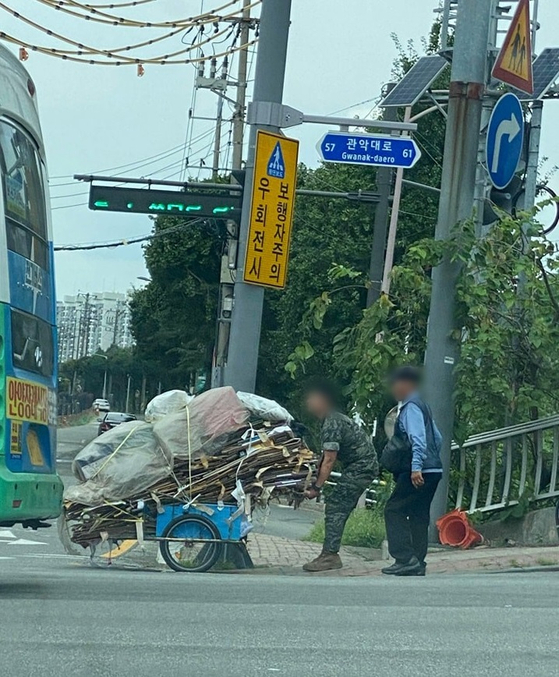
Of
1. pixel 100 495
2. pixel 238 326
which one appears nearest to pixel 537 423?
pixel 238 326

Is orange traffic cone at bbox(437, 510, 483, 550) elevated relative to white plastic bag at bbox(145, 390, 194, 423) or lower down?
lower down

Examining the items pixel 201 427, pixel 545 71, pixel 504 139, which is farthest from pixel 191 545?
pixel 545 71

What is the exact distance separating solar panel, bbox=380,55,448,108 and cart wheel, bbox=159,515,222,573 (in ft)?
26.1

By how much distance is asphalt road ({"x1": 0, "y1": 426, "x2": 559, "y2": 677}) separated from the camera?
6.27 meters

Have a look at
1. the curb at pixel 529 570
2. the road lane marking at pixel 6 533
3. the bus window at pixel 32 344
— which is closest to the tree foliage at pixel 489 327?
the curb at pixel 529 570

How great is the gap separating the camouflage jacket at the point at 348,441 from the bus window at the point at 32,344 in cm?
320

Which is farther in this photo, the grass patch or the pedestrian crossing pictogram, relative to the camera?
the grass patch

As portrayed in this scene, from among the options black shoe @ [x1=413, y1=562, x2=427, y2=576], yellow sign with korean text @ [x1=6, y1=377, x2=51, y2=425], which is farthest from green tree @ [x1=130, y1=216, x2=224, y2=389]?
yellow sign with korean text @ [x1=6, y1=377, x2=51, y2=425]

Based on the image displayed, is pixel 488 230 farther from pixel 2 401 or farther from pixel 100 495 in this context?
pixel 2 401

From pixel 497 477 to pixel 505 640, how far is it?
6.75m

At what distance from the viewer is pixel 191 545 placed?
38.7 feet

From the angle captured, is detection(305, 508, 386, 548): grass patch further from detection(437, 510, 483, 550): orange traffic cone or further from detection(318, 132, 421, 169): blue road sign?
detection(318, 132, 421, 169): blue road sign

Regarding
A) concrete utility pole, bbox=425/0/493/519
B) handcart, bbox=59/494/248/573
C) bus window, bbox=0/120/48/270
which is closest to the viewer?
bus window, bbox=0/120/48/270

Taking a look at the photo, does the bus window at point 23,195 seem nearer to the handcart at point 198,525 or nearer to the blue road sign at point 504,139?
the handcart at point 198,525
